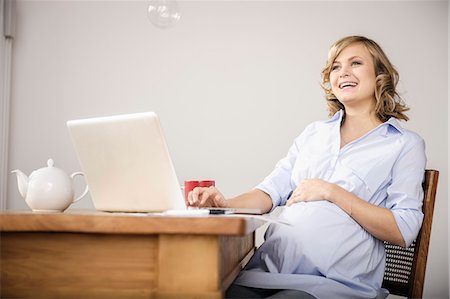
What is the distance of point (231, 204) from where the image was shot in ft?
5.15

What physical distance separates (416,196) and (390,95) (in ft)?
1.31

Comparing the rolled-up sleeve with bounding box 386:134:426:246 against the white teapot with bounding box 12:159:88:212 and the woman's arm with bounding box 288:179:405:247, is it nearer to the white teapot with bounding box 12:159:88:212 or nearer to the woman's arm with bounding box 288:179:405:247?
the woman's arm with bounding box 288:179:405:247

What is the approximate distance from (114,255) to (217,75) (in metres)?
2.49

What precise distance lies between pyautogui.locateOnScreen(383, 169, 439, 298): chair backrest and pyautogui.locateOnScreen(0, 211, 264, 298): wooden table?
0.74 meters

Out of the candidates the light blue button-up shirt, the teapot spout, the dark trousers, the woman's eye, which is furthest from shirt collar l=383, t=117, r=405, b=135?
the teapot spout

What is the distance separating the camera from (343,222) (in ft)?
4.49

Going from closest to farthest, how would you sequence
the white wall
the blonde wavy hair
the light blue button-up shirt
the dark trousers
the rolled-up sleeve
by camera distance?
the dark trousers, the light blue button-up shirt, the rolled-up sleeve, the blonde wavy hair, the white wall

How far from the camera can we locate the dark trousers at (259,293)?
1072 mm

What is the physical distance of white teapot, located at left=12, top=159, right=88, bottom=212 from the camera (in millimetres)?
1312

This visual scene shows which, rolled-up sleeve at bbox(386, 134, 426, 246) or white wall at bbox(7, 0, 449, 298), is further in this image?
white wall at bbox(7, 0, 449, 298)

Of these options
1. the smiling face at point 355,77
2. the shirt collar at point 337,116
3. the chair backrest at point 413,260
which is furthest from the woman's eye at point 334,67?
the chair backrest at point 413,260

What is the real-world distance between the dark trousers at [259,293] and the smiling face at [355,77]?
0.73 m

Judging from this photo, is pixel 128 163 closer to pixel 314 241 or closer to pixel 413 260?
pixel 314 241

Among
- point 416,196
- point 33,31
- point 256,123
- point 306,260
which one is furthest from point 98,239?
point 33,31
